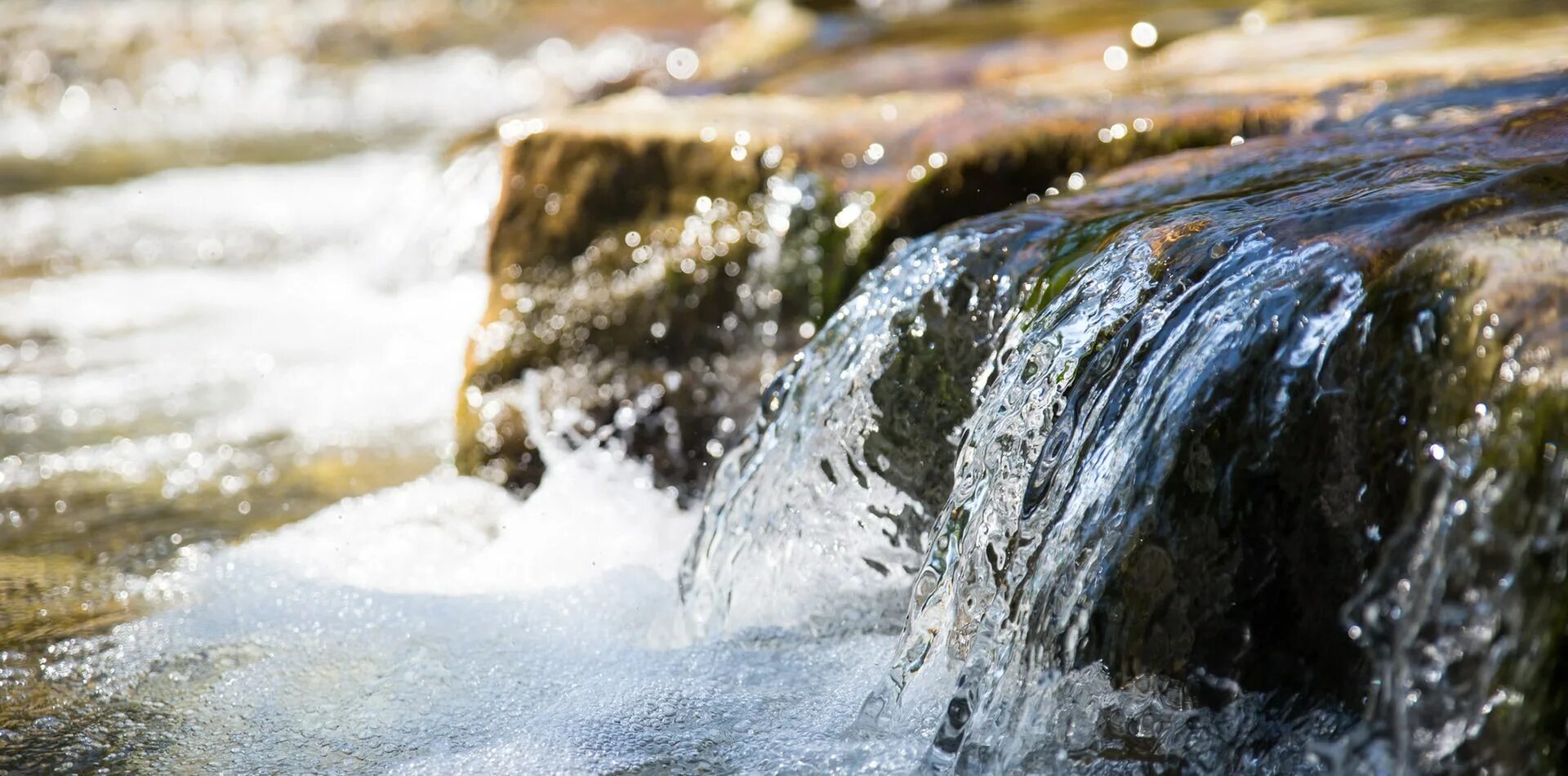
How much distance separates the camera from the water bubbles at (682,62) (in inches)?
316

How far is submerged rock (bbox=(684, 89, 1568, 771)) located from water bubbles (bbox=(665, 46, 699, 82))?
18.0 feet

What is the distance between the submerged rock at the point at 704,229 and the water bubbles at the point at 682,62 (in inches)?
149

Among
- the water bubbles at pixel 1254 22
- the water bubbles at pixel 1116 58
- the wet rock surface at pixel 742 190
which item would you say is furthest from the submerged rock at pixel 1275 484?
the water bubbles at pixel 1254 22

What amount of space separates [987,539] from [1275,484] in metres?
0.45

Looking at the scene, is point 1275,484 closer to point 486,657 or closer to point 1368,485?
point 1368,485

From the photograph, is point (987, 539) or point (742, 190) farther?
point (742, 190)

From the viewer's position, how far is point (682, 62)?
8.77 m

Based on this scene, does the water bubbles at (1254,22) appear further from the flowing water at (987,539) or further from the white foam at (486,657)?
the white foam at (486,657)

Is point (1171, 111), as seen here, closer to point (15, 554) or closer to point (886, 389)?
point (886, 389)

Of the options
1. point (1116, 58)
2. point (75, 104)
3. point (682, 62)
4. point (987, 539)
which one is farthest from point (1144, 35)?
point (75, 104)

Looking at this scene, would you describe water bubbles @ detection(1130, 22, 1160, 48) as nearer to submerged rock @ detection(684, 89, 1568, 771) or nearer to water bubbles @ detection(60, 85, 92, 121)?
submerged rock @ detection(684, 89, 1568, 771)

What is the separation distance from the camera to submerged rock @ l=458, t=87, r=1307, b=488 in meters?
3.44

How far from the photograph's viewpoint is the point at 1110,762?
6.66ft

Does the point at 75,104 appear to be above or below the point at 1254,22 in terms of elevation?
above
